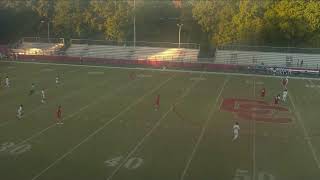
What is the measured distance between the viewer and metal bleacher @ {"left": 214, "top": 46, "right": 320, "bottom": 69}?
59531mm

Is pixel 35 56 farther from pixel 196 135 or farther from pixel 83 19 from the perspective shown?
pixel 196 135

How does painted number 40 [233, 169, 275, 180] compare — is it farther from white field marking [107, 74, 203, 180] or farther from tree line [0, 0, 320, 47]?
tree line [0, 0, 320, 47]

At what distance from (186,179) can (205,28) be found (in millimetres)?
50510

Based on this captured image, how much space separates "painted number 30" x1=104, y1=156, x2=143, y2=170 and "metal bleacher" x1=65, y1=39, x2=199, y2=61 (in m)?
42.5

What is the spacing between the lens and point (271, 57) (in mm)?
61281

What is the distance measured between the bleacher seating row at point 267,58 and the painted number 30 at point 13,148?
133 feet

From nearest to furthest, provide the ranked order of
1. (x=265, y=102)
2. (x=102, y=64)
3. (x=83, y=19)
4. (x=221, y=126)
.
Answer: (x=221, y=126) → (x=265, y=102) → (x=102, y=64) → (x=83, y=19)

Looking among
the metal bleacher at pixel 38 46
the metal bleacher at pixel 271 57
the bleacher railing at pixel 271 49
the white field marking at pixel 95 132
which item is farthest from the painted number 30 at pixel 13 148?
the metal bleacher at pixel 38 46

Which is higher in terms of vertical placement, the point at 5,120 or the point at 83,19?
the point at 83,19

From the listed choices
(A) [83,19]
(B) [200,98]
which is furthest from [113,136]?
(A) [83,19]

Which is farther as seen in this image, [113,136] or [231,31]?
[231,31]

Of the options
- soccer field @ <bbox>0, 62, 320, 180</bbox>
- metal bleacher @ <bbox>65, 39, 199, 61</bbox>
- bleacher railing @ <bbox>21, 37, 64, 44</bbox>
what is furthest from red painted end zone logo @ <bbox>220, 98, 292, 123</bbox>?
bleacher railing @ <bbox>21, 37, 64, 44</bbox>

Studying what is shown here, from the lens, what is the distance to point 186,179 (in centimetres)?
1900

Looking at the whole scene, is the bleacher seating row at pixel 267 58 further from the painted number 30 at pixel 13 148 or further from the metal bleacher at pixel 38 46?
the painted number 30 at pixel 13 148
